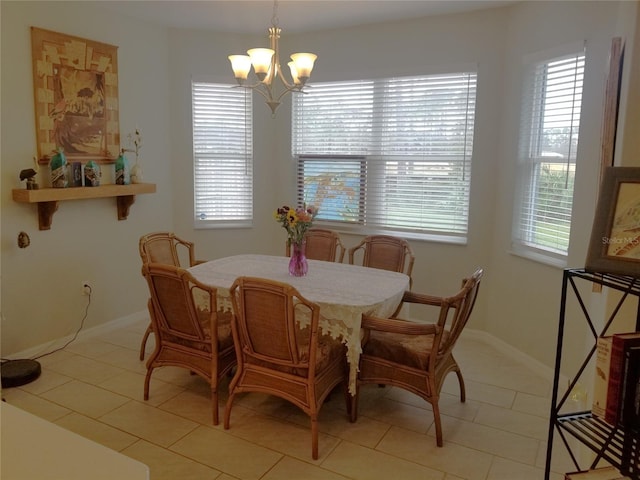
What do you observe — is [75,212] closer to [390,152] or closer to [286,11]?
[286,11]

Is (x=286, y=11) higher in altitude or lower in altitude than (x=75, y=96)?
higher

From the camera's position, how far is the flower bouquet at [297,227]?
121 inches

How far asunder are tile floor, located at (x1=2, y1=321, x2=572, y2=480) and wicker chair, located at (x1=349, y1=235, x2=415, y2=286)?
927 millimetres

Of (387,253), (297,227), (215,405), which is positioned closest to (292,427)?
(215,405)

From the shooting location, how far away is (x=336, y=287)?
3.00 metres

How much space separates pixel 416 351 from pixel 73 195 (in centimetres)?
275

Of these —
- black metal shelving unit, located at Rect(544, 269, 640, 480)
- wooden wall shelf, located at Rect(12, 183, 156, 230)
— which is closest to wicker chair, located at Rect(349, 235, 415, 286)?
wooden wall shelf, located at Rect(12, 183, 156, 230)

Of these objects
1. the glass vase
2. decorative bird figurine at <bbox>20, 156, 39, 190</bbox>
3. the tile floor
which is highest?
decorative bird figurine at <bbox>20, 156, 39, 190</bbox>

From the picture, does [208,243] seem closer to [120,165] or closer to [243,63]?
[120,165]

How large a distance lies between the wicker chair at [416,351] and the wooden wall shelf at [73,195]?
2.44 metres

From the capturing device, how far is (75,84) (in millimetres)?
3818

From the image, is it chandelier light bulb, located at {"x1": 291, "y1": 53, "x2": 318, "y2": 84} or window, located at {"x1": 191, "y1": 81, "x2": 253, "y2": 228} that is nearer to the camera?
chandelier light bulb, located at {"x1": 291, "y1": 53, "x2": 318, "y2": 84}

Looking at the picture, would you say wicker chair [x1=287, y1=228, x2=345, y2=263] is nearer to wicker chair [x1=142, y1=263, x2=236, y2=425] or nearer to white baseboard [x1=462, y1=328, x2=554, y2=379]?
wicker chair [x1=142, y1=263, x2=236, y2=425]

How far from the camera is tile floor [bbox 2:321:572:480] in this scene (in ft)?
8.12
